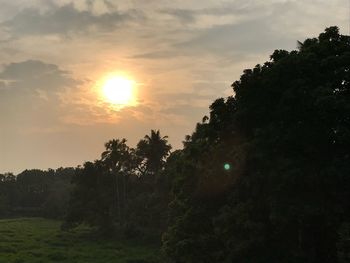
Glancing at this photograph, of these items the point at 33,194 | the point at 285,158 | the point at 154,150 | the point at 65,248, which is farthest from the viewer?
the point at 33,194

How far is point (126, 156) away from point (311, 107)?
6439 centimetres

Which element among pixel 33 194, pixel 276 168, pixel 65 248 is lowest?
pixel 65 248

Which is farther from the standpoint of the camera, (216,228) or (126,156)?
(126,156)

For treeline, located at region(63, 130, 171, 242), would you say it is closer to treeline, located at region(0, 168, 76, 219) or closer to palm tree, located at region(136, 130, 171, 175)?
palm tree, located at region(136, 130, 171, 175)

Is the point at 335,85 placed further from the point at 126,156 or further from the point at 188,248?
the point at 126,156

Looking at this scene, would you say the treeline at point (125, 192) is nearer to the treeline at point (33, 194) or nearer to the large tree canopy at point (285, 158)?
the treeline at point (33, 194)

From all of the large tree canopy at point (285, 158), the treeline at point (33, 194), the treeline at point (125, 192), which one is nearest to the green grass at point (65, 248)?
the treeline at point (125, 192)

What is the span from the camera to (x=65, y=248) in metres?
60.5

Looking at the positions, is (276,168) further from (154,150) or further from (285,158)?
(154,150)

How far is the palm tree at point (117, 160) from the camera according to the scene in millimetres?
84062

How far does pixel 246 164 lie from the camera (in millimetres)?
26906

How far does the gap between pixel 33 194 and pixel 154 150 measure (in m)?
64.0

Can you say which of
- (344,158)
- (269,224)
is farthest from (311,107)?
(269,224)

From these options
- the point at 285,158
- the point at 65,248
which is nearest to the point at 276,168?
the point at 285,158
